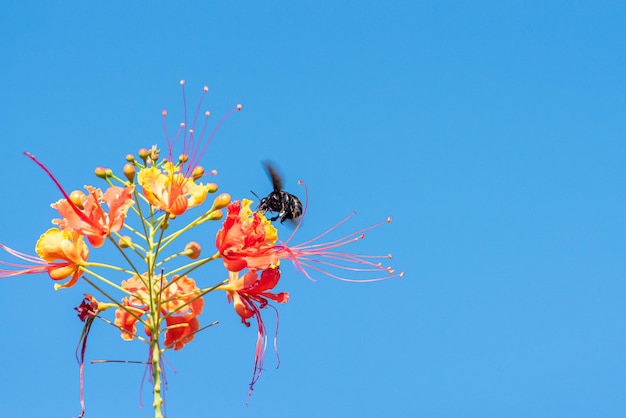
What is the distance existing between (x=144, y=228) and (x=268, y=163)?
5.47 ft

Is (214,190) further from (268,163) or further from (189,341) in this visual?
(268,163)

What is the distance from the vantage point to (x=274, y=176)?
19.4ft

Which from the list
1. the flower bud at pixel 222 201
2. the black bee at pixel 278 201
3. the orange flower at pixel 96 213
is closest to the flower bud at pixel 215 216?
the flower bud at pixel 222 201

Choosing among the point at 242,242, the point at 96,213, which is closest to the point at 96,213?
the point at 96,213

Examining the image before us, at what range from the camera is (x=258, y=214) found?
16.0 feet

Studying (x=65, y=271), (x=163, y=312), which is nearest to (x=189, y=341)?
(x=163, y=312)

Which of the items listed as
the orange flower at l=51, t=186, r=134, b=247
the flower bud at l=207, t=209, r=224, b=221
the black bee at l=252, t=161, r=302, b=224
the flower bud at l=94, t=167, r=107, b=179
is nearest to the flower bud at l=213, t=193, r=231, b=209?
the flower bud at l=207, t=209, r=224, b=221

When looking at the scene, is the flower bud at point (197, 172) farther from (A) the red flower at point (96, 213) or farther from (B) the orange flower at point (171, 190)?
(A) the red flower at point (96, 213)

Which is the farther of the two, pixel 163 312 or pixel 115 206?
pixel 163 312

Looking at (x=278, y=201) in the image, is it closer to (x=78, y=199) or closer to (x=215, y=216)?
(x=215, y=216)

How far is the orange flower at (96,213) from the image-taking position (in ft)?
14.3

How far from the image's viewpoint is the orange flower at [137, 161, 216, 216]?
4430 millimetres

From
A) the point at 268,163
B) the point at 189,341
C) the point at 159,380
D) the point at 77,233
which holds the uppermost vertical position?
the point at 268,163

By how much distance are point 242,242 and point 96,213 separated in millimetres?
780
